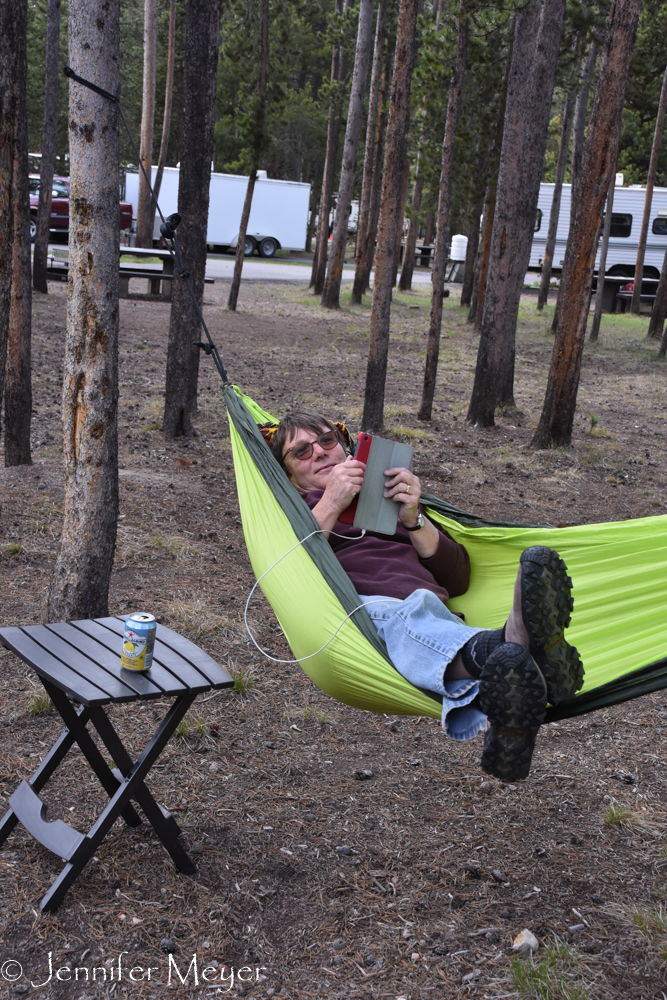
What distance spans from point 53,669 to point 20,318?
314cm

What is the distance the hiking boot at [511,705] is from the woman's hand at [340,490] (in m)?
0.78

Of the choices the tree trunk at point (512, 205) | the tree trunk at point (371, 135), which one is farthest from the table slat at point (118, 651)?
the tree trunk at point (371, 135)

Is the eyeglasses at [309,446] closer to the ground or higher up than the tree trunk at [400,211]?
closer to the ground

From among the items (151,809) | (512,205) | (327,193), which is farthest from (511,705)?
(327,193)

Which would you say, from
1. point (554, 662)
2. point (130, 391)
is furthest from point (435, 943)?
point (130, 391)

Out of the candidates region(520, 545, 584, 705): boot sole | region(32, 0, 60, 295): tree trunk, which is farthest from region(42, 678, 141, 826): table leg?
region(32, 0, 60, 295): tree trunk

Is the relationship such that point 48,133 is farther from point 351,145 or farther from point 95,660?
point 95,660

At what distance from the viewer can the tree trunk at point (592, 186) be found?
6.53 metres

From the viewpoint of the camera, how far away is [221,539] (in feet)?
16.2

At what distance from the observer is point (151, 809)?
2.38m

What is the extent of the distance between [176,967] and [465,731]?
875mm

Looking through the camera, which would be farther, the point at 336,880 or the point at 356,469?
the point at 356,469

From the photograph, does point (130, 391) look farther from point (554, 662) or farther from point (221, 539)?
point (554, 662)

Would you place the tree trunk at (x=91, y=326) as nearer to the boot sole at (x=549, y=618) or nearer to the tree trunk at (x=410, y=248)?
the boot sole at (x=549, y=618)
